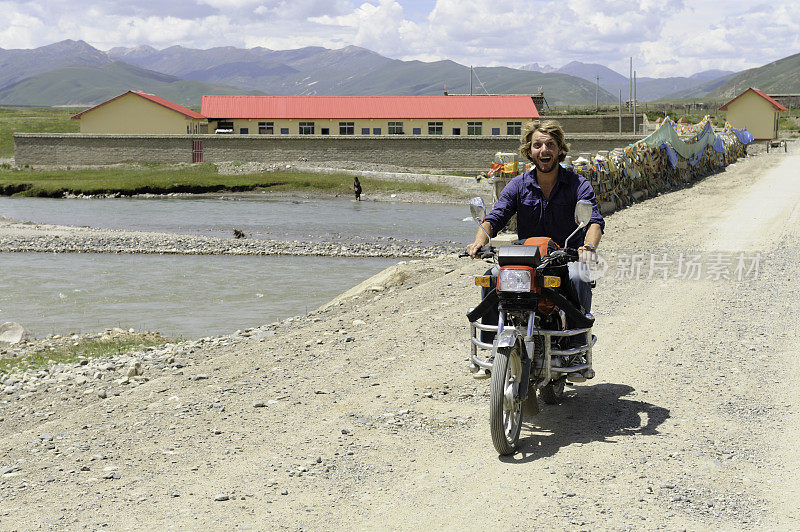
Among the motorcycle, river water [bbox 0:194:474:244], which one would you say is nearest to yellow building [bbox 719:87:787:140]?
river water [bbox 0:194:474:244]

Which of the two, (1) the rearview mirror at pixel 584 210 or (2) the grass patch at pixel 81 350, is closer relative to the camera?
(1) the rearview mirror at pixel 584 210

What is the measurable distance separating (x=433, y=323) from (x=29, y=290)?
48.5 feet

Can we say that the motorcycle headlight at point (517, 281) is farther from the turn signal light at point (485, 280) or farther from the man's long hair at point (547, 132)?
the man's long hair at point (547, 132)

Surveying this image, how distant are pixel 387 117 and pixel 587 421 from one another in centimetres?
7044

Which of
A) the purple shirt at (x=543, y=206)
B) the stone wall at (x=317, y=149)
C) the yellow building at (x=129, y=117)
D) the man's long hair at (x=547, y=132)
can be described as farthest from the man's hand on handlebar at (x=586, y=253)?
the yellow building at (x=129, y=117)

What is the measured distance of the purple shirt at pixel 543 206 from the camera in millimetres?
6852

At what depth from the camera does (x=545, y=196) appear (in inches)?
272

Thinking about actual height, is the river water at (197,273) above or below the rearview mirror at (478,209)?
below

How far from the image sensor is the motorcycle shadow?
21.5 feet

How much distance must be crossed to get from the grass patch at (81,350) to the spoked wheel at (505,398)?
8077 millimetres

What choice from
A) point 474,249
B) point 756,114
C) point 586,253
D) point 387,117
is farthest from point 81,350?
point 387,117

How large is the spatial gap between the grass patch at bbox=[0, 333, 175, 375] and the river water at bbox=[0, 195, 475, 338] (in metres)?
1.49

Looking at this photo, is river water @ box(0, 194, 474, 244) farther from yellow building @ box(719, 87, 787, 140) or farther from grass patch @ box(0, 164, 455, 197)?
yellow building @ box(719, 87, 787, 140)

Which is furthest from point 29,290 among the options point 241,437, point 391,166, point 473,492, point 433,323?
point 391,166
